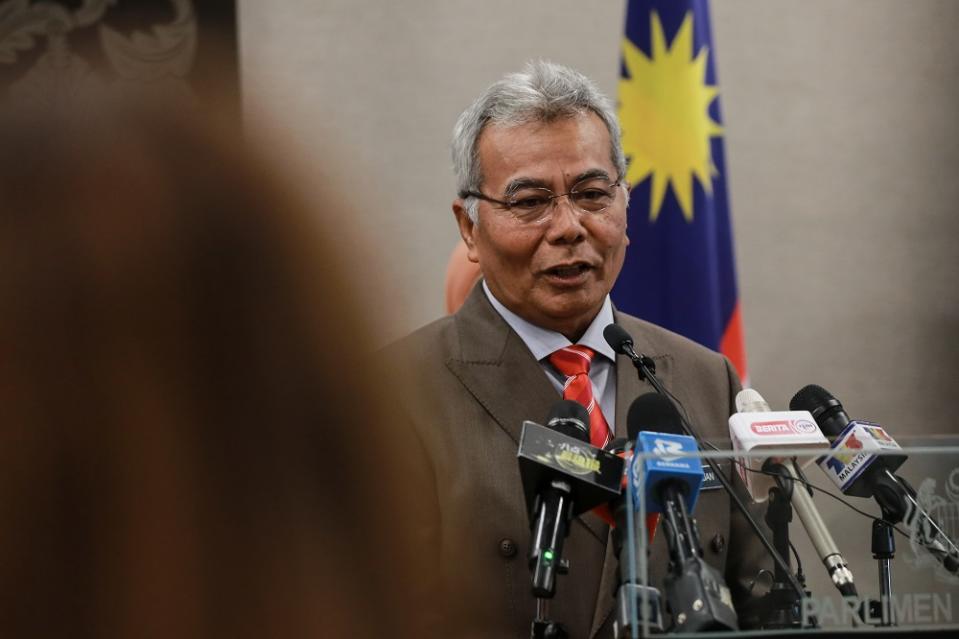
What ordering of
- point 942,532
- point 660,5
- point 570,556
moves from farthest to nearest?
point 660,5 → point 570,556 → point 942,532

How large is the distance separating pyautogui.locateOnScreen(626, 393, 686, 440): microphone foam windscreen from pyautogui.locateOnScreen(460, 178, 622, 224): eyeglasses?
84 cm

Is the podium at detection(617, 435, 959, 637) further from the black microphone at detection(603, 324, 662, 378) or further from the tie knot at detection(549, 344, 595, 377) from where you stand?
the tie knot at detection(549, 344, 595, 377)

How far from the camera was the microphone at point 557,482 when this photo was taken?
148 cm

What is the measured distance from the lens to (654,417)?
168 cm

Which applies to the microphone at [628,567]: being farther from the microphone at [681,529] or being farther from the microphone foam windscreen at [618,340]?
the microphone foam windscreen at [618,340]

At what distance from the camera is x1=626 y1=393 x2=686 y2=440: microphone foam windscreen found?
5.47 ft

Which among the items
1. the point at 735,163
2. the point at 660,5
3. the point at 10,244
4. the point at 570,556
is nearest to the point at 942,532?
the point at 570,556

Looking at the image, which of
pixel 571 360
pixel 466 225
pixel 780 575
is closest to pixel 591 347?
pixel 571 360

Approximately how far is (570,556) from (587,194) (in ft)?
2.49

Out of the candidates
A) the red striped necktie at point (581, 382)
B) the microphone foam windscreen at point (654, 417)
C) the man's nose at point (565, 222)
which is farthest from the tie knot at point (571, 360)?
the microphone foam windscreen at point (654, 417)

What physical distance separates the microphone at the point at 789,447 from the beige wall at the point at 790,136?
317 cm

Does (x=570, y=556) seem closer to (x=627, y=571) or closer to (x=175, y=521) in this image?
(x=627, y=571)

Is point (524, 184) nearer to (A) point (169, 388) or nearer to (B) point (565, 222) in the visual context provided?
(B) point (565, 222)

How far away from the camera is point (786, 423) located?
5.50 ft
